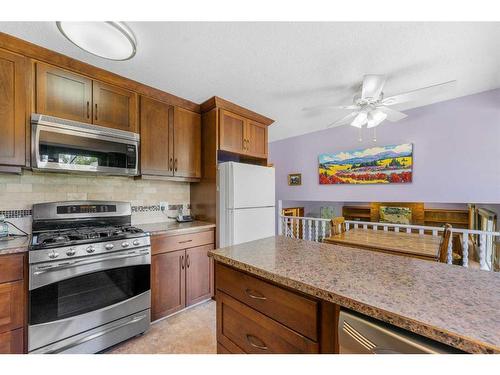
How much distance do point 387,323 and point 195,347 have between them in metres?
1.63

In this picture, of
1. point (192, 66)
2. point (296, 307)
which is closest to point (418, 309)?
point (296, 307)

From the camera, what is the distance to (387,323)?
662 millimetres

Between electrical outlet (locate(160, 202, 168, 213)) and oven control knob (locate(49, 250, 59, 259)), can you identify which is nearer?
oven control knob (locate(49, 250, 59, 259))

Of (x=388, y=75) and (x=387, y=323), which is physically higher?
(x=388, y=75)

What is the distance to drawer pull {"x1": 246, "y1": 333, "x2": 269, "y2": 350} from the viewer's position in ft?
3.20

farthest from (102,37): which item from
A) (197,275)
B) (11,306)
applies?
(197,275)

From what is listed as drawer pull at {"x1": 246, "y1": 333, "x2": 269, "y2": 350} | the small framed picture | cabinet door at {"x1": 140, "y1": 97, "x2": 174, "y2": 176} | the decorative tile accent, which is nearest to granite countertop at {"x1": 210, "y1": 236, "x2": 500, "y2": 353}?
drawer pull at {"x1": 246, "y1": 333, "x2": 269, "y2": 350}

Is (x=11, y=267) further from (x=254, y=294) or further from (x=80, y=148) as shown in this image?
(x=254, y=294)

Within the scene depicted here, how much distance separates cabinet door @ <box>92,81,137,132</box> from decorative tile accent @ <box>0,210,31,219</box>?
3.09 feet

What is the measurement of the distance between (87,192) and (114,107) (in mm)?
862

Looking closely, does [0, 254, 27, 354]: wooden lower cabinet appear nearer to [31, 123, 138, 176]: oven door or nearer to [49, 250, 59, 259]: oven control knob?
[49, 250, 59, 259]: oven control knob

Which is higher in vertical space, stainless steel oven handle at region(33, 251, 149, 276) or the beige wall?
the beige wall
